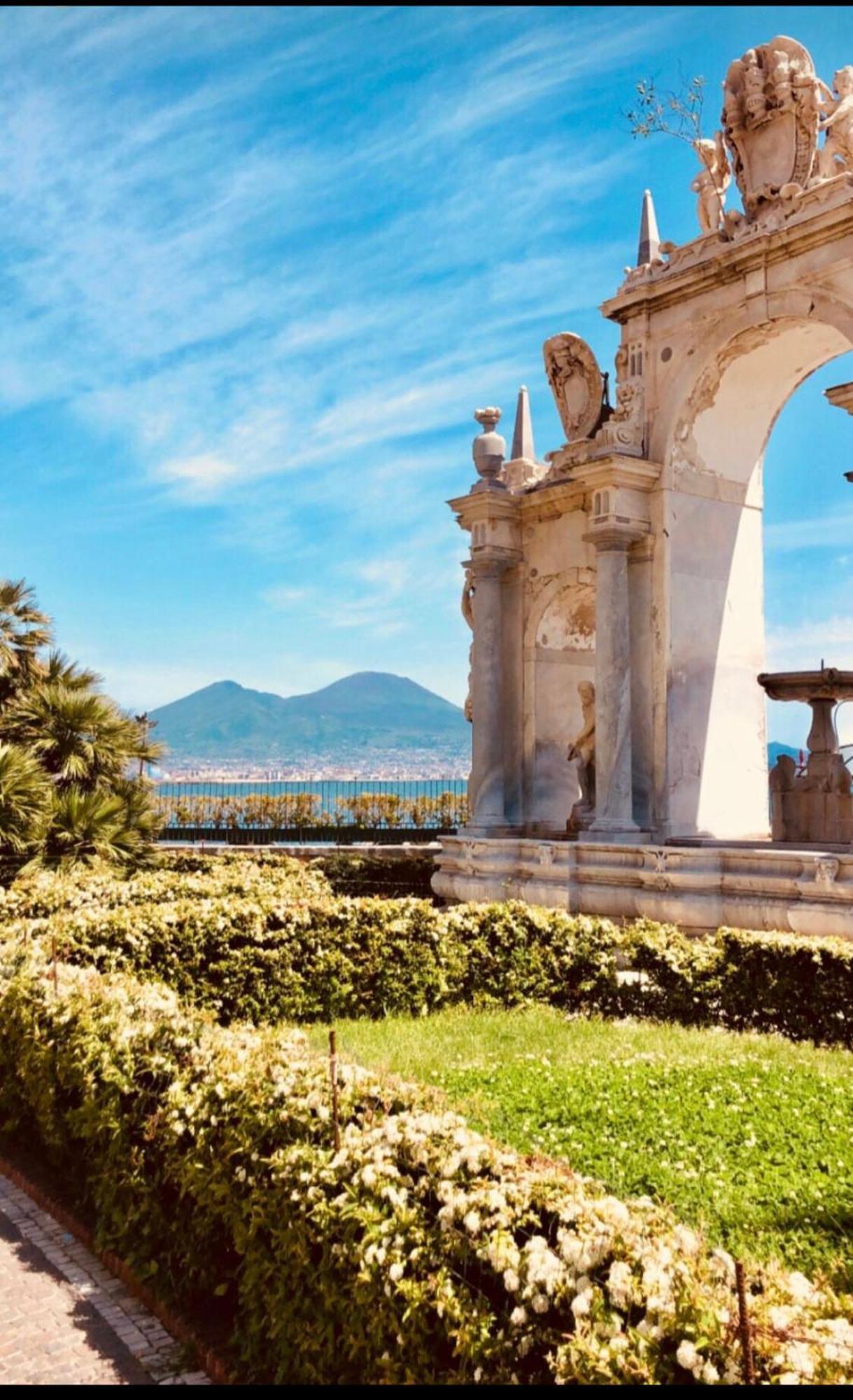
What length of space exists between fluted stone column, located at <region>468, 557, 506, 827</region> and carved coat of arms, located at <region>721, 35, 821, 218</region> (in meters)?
6.88

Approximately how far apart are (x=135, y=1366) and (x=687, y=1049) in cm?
528

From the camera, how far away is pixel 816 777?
1773 cm

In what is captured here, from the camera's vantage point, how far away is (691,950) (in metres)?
10.9

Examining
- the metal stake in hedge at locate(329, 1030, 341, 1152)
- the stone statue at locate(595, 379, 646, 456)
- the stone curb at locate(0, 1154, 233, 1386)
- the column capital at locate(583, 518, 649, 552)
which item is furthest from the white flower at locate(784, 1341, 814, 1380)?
the stone statue at locate(595, 379, 646, 456)

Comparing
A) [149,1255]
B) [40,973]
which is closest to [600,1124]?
[149,1255]

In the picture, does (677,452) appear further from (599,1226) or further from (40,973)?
(599,1226)

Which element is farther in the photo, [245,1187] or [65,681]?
[65,681]

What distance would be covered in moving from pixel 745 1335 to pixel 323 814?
103 feet

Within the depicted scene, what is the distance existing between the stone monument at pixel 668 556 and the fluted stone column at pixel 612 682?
3cm

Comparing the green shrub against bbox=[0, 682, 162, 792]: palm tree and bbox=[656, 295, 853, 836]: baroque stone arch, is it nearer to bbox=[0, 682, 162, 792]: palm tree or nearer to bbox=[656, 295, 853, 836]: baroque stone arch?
bbox=[0, 682, 162, 792]: palm tree

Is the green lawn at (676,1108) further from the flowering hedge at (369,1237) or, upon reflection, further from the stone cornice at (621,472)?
the stone cornice at (621,472)

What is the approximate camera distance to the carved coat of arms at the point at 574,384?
19531 mm

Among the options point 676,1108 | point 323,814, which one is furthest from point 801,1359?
point 323,814

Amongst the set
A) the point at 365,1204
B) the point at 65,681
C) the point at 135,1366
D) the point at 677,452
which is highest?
the point at 677,452
